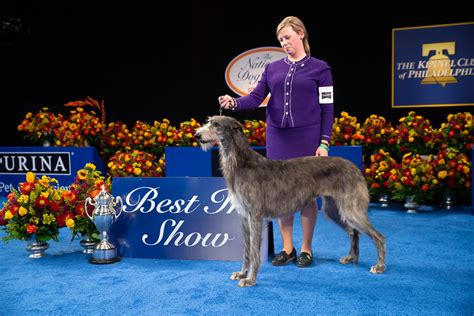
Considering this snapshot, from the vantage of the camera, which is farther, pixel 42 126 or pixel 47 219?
pixel 42 126

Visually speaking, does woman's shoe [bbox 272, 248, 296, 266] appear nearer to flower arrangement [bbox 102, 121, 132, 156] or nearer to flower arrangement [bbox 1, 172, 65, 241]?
flower arrangement [bbox 1, 172, 65, 241]

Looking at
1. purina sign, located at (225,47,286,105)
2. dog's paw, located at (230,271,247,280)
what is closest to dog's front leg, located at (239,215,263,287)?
dog's paw, located at (230,271,247,280)

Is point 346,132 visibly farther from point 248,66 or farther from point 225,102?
point 225,102

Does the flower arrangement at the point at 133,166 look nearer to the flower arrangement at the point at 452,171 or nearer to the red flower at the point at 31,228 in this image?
the red flower at the point at 31,228

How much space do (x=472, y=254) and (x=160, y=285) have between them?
6.98 feet

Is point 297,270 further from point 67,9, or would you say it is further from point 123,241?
point 67,9

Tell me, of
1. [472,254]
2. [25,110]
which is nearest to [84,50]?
[25,110]

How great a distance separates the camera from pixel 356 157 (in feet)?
17.3

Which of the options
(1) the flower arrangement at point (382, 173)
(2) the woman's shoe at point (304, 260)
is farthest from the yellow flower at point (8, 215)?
(1) the flower arrangement at point (382, 173)

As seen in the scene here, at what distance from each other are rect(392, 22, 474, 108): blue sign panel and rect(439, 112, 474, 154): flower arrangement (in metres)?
0.49

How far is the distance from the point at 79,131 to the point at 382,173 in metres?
3.84

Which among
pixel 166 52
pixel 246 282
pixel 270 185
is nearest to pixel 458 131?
pixel 270 185

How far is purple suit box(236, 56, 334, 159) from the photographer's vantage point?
3.08 metres

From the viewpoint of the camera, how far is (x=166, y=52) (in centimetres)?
737
